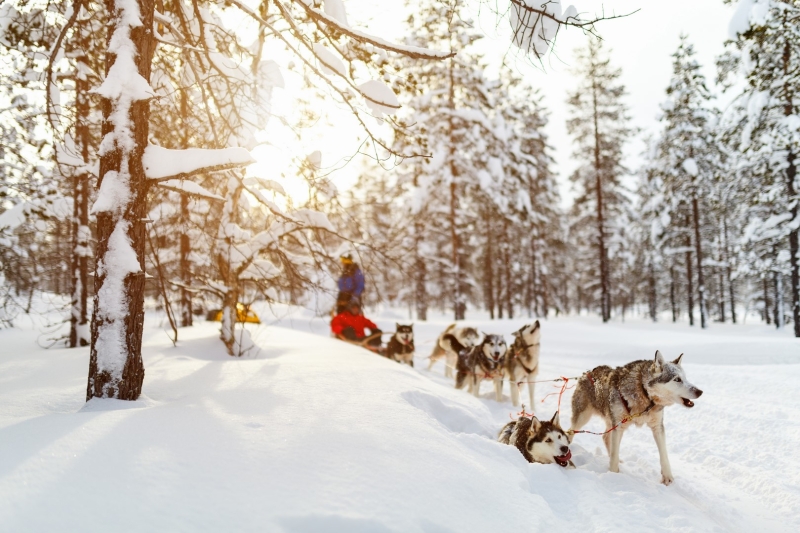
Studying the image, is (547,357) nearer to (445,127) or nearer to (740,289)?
(445,127)

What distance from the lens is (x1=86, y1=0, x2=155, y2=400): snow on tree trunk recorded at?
3482mm

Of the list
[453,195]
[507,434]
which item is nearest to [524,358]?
[507,434]

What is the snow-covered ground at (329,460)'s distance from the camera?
6.81ft

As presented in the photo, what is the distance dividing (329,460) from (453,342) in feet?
22.4

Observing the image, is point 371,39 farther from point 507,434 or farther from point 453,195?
point 453,195

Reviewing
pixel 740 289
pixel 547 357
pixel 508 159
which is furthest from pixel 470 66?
pixel 740 289

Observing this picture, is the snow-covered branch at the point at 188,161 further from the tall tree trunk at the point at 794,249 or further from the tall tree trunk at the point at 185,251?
the tall tree trunk at the point at 794,249

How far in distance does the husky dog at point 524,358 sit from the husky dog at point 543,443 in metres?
2.65

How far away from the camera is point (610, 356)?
11.4m

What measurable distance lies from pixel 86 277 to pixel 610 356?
40.3ft

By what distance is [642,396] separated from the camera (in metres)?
4.23

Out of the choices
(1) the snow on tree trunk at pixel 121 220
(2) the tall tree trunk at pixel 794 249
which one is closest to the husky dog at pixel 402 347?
(1) the snow on tree trunk at pixel 121 220

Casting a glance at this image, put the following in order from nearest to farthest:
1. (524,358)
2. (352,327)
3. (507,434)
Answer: (507,434), (524,358), (352,327)

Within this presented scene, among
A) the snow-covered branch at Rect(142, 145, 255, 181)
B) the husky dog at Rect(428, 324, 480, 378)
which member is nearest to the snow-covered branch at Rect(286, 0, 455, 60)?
the snow-covered branch at Rect(142, 145, 255, 181)
